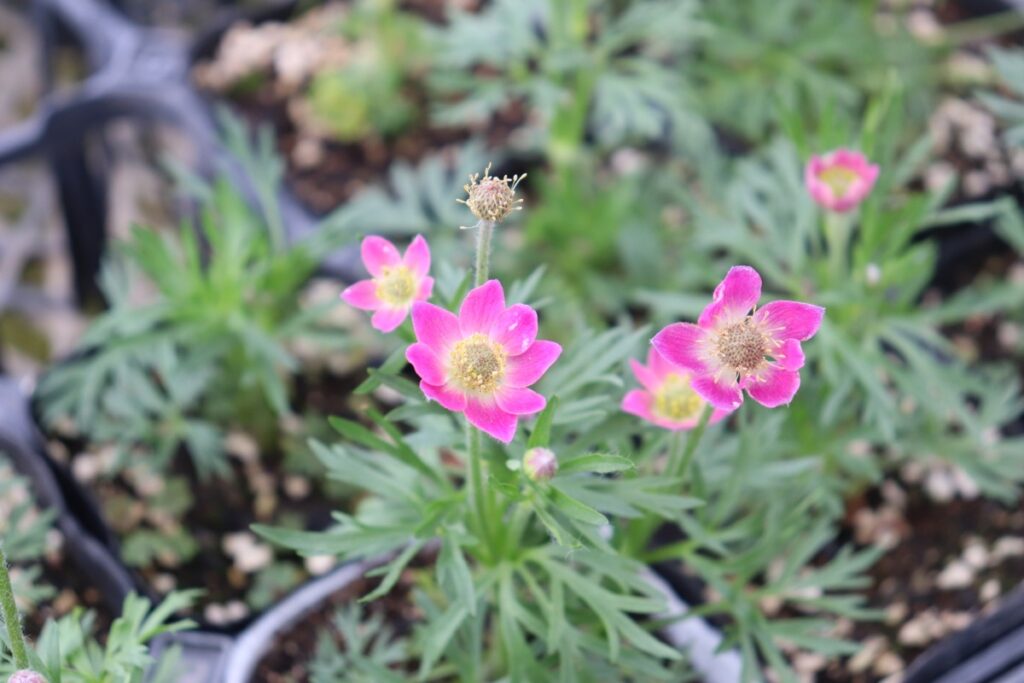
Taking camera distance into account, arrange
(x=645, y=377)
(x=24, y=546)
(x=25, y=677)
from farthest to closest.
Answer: (x=24, y=546) < (x=645, y=377) < (x=25, y=677)

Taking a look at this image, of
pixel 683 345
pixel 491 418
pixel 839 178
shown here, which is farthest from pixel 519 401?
pixel 839 178

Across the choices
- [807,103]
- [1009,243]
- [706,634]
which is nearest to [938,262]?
[1009,243]

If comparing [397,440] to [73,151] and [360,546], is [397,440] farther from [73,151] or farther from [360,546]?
[73,151]

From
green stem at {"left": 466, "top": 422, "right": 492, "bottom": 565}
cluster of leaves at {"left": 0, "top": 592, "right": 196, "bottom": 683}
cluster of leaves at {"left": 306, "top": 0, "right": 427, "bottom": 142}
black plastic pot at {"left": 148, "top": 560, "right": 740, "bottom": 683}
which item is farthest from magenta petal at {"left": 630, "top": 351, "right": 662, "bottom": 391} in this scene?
cluster of leaves at {"left": 306, "top": 0, "right": 427, "bottom": 142}

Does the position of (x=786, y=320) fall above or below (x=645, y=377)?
above

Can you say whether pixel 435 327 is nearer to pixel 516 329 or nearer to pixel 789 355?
pixel 516 329

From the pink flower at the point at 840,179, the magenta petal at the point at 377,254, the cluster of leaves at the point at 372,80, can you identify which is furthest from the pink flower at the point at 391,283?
the cluster of leaves at the point at 372,80
